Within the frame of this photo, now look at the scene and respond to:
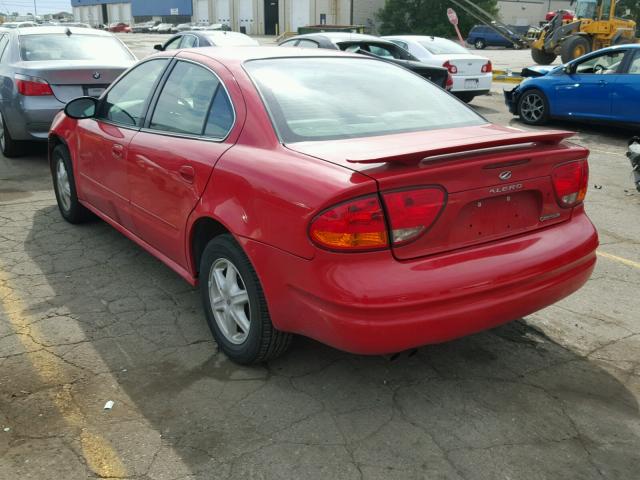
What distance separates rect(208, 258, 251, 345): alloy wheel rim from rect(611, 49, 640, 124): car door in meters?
8.42

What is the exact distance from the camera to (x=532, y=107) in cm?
1128

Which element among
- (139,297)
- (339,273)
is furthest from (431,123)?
(139,297)

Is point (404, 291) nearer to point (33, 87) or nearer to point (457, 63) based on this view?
point (33, 87)

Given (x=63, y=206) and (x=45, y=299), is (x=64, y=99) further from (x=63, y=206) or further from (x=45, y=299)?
(x=45, y=299)

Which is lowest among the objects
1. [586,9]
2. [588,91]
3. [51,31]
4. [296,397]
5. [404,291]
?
[296,397]

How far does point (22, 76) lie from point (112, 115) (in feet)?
11.9

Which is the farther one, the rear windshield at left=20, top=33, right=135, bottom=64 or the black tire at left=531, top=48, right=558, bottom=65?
the black tire at left=531, top=48, right=558, bottom=65

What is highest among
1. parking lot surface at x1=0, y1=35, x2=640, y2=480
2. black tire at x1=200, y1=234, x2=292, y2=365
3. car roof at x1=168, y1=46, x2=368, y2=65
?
car roof at x1=168, y1=46, x2=368, y2=65

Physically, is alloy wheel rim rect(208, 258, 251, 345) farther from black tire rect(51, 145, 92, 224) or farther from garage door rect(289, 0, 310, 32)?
garage door rect(289, 0, 310, 32)

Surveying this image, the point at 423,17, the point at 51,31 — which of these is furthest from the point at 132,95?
the point at 423,17

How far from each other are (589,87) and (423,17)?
39094mm

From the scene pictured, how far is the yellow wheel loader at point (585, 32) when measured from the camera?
20.1m

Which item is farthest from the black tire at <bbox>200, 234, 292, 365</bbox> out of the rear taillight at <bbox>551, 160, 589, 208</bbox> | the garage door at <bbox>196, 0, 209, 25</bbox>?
the garage door at <bbox>196, 0, 209, 25</bbox>

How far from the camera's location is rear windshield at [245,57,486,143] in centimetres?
323
